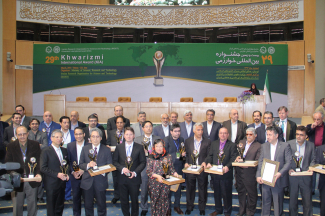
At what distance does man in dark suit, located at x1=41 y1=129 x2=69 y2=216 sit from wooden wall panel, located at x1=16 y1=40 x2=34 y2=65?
1026 cm

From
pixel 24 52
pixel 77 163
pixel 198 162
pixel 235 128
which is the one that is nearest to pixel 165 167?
pixel 198 162

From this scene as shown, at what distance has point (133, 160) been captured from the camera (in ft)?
12.9

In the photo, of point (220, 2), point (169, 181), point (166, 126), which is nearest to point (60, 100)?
point (166, 126)

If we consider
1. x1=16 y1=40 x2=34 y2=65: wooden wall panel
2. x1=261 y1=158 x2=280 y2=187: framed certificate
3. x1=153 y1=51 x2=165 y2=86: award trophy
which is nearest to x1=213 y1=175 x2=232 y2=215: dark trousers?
x1=261 y1=158 x2=280 y2=187: framed certificate

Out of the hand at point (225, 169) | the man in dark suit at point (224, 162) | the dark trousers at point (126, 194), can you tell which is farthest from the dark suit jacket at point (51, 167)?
the hand at point (225, 169)

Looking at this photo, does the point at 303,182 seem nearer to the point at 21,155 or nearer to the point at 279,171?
the point at 279,171

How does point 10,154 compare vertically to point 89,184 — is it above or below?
above

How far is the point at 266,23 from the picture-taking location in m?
12.6

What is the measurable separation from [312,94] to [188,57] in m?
5.84

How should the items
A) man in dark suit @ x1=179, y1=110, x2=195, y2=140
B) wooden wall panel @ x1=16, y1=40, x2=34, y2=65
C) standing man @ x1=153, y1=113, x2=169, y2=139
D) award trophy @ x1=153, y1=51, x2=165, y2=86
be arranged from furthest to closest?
wooden wall panel @ x1=16, y1=40, x2=34, y2=65, award trophy @ x1=153, y1=51, x2=165, y2=86, man in dark suit @ x1=179, y1=110, x2=195, y2=140, standing man @ x1=153, y1=113, x2=169, y2=139

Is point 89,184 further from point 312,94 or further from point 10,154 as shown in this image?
point 312,94

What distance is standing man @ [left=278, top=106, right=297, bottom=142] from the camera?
4936mm

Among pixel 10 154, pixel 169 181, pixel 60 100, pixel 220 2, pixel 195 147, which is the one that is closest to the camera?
pixel 169 181

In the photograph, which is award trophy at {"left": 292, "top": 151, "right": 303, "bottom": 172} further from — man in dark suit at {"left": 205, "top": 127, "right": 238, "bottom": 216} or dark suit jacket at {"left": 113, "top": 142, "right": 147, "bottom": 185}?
dark suit jacket at {"left": 113, "top": 142, "right": 147, "bottom": 185}
